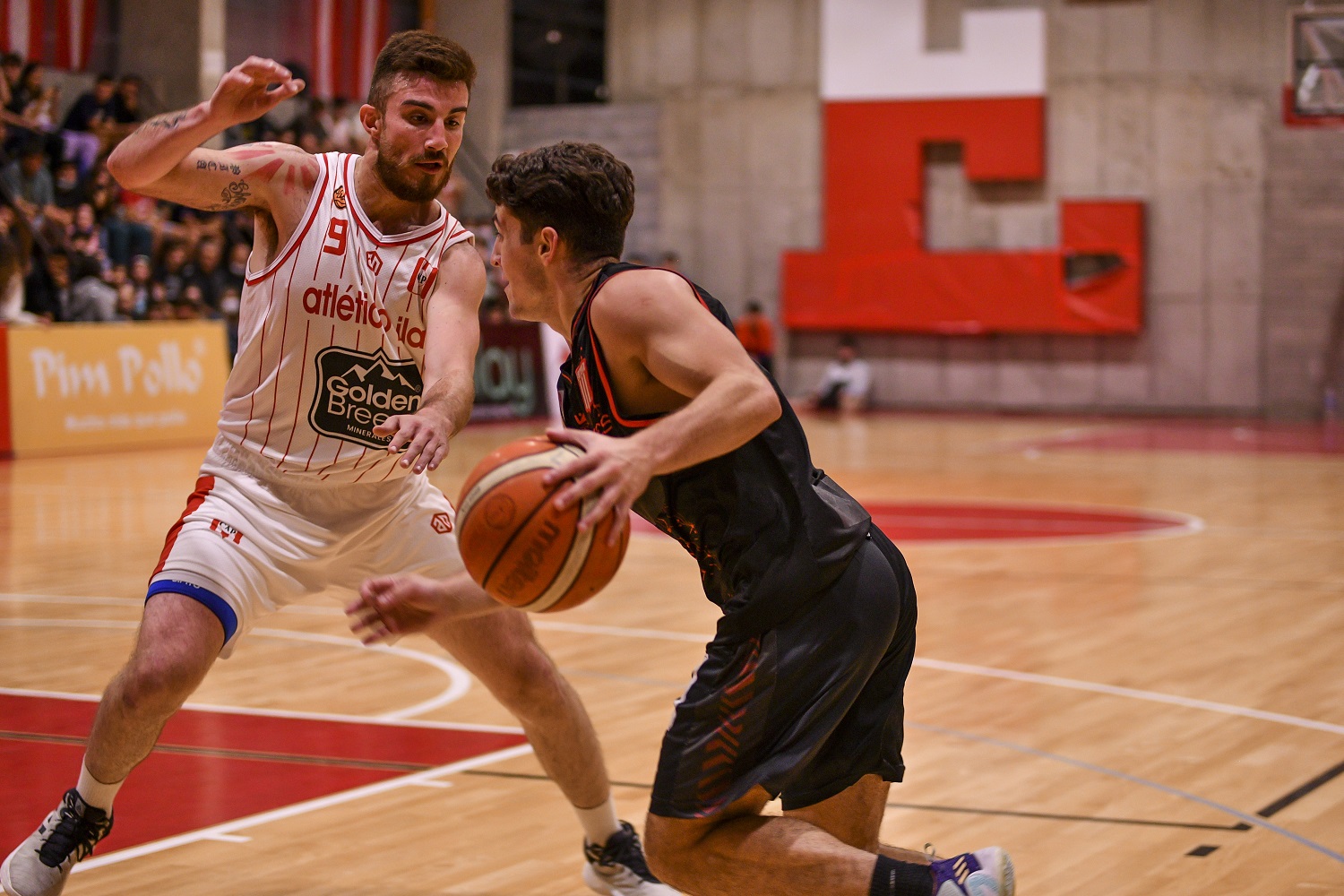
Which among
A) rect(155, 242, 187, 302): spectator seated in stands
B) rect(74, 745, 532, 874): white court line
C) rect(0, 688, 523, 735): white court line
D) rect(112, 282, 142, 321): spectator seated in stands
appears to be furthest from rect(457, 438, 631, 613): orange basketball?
rect(155, 242, 187, 302): spectator seated in stands

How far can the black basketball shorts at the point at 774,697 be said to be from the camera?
3066mm

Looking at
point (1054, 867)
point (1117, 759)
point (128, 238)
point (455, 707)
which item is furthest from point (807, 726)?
point (128, 238)

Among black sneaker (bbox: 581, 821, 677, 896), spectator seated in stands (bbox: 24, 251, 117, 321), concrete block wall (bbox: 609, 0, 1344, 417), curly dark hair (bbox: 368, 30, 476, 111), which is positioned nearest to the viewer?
curly dark hair (bbox: 368, 30, 476, 111)

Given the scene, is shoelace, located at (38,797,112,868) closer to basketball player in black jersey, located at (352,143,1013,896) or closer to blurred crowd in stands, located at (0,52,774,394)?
basketball player in black jersey, located at (352,143,1013,896)

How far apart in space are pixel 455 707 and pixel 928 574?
4.05 metres

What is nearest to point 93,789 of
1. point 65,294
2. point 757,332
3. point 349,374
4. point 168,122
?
point 349,374

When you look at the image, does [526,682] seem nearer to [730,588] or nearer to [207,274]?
[730,588]

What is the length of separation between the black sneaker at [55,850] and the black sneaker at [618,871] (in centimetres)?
123

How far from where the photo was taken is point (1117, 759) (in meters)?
5.44

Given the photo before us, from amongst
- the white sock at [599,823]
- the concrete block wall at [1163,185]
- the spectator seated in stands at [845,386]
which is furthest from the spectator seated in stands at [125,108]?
the white sock at [599,823]

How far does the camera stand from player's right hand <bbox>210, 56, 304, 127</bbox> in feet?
12.1

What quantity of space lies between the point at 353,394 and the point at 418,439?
30.7 inches

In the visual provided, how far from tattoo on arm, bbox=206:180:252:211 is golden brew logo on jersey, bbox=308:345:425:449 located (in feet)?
1.41

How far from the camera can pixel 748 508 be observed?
309 centimetres
